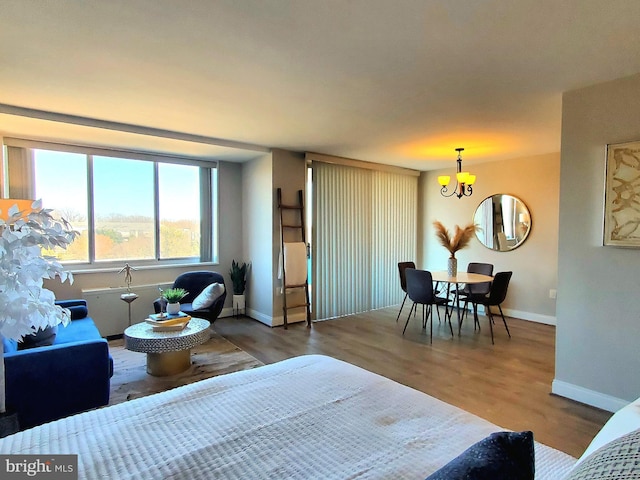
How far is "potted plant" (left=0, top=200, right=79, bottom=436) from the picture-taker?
4.58 ft

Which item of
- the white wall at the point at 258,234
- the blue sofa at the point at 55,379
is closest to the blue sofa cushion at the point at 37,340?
the blue sofa at the point at 55,379

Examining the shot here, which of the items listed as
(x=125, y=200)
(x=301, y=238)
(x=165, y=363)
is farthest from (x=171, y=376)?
(x=125, y=200)

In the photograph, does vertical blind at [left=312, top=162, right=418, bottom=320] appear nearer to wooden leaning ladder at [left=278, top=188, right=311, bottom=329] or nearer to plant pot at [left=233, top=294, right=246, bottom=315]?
wooden leaning ladder at [left=278, top=188, right=311, bottom=329]

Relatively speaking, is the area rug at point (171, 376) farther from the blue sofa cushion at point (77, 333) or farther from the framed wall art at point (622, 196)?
the framed wall art at point (622, 196)

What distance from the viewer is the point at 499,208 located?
5578mm

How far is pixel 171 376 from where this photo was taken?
329 cm

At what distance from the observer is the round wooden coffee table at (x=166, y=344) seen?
9.85 feet

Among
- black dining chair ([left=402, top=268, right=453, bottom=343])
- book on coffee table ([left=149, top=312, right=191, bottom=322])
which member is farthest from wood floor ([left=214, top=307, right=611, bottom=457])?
book on coffee table ([left=149, top=312, right=191, bottom=322])

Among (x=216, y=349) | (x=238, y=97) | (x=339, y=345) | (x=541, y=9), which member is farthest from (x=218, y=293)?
(x=541, y=9)

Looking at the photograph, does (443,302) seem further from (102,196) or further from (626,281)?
(102,196)

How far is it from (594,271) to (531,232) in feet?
9.21

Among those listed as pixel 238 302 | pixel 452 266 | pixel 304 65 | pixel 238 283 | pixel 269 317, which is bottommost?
pixel 269 317

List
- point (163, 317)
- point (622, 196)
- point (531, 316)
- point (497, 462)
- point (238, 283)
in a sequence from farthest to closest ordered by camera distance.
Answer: point (238, 283), point (531, 316), point (163, 317), point (622, 196), point (497, 462)

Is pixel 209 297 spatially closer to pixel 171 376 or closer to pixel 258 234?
pixel 171 376
